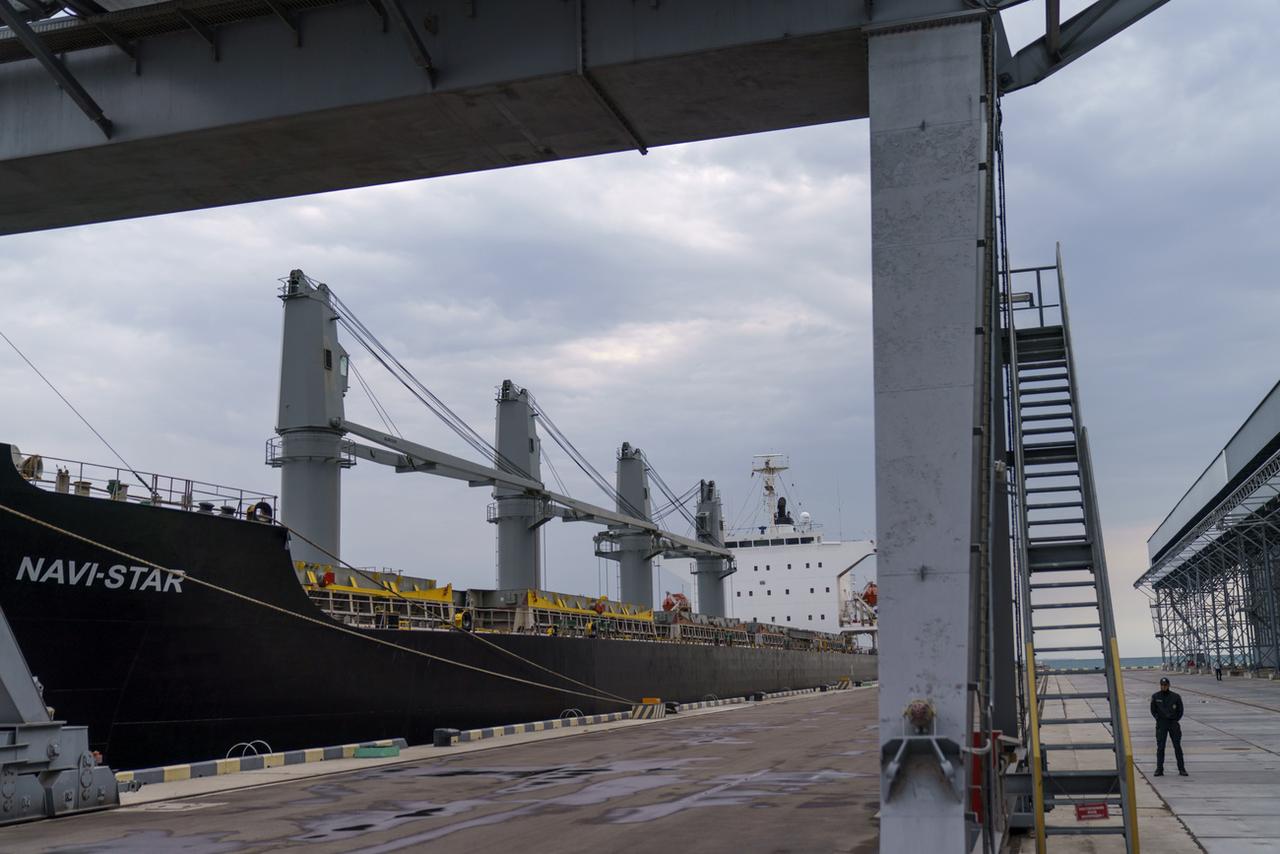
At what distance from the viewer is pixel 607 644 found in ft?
98.3

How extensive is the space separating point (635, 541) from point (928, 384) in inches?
1329

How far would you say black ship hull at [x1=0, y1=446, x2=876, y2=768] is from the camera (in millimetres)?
13203

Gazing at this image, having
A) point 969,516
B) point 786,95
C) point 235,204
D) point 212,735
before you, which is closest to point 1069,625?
point 969,516

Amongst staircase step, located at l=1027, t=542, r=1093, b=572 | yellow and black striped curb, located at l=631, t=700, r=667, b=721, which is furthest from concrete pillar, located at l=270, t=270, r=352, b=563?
staircase step, located at l=1027, t=542, r=1093, b=572

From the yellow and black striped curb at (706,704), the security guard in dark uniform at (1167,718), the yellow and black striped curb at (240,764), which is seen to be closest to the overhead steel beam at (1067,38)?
the security guard in dark uniform at (1167,718)

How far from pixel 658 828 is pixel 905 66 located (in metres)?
6.71

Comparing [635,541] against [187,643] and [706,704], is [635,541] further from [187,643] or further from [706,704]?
[187,643]

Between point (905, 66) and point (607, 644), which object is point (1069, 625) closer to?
point (905, 66)

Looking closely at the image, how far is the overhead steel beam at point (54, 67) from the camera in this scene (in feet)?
26.3

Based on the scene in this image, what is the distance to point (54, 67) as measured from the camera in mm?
8336

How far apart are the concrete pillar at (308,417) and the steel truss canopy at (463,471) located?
57 cm

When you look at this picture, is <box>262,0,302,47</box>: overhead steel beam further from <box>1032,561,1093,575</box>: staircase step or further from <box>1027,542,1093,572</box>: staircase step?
<box>1032,561,1093,575</box>: staircase step

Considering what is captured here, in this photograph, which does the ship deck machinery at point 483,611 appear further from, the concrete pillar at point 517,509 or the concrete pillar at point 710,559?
the concrete pillar at point 710,559

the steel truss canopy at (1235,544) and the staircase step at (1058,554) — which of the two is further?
the steel truss canopy at (1235,544)
